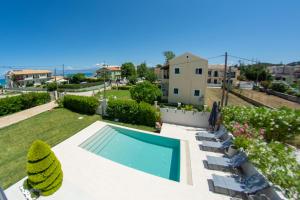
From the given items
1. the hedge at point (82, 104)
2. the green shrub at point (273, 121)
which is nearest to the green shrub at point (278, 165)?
the green shrub at point (273, 121)

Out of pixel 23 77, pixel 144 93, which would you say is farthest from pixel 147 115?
pixel 23 77

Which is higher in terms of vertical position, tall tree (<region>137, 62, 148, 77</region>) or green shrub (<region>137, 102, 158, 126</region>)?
tall tree (<region>137, 62, 148, 77</region>)

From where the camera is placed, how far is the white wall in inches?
503

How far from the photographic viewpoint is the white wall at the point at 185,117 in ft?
41.9

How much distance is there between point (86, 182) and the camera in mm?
6035

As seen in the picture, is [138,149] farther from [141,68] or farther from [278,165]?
[141,68]

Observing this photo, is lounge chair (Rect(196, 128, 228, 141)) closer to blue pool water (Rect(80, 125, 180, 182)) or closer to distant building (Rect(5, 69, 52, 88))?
blue pool water (Rect(80, 125, 180, 182))

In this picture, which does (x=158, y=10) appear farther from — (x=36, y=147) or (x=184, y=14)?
(x=36, y=147)

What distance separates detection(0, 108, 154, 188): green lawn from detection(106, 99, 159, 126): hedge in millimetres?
746

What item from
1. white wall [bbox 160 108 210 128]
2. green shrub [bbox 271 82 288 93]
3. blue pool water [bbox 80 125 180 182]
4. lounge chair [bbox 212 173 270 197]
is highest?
green shrub [bbox 271 82 288 93]

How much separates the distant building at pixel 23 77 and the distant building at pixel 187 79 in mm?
62952

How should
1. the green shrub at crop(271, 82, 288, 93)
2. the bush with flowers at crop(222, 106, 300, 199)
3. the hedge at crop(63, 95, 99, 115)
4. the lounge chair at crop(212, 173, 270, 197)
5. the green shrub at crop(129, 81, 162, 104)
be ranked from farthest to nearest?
the green shrub at crop(271, 82, 288, 93)
the green shrub at crop(129, 81, 162, 104)
the hedge at crop(63, 95, 99, 115)
the lounge chair at crop(212, 173, 270, 197)
the bush with flowers at crop(222, 106, 300, 199)

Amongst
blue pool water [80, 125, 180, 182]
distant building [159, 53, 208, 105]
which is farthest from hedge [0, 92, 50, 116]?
distant building [159, 53, 208, 105]

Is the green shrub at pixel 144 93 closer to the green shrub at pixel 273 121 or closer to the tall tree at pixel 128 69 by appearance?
the green shrub at pixel 273 121
